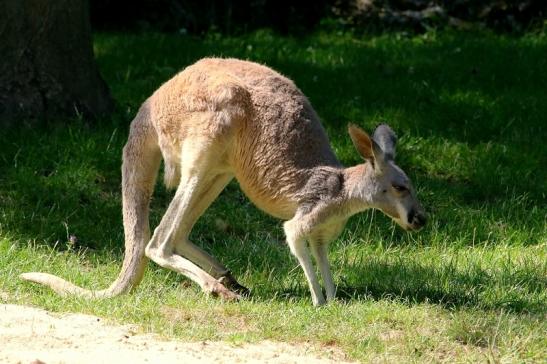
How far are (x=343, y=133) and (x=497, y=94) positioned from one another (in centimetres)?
193

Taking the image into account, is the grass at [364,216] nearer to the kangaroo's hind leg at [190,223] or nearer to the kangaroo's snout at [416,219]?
the kangaroo's hind leg at [190,223]

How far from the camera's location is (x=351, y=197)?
6.34 metres

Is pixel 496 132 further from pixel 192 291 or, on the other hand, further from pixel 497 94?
pixel 192 291

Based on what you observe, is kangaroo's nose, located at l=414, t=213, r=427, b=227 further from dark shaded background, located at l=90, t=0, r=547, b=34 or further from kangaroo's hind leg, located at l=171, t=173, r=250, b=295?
dark shaded background, located at l=90, t=0, r=547, b=34

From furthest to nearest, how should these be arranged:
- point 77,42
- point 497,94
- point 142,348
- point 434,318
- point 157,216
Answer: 1. point 497,94
2. point 77,42
3. point 157,216
4. point 434,318
5. point 142,348

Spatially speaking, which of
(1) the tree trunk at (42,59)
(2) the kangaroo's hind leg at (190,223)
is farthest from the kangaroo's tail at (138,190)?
(1) the tree trunk at (42,59)

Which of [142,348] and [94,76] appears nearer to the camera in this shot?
[142,348]

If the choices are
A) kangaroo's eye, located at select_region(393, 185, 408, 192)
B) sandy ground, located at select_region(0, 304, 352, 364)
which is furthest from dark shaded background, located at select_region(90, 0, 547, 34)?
sandy ground, located at select_region(0, 304, 352, 364)

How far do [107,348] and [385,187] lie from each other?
201cm

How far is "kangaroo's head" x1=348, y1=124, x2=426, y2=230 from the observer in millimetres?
6242

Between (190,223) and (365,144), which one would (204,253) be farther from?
(365,144)

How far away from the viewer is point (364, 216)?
8148mm

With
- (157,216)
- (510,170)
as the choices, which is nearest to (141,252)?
(157,216)

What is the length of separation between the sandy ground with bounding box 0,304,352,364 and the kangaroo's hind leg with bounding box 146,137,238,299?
0.89 m
